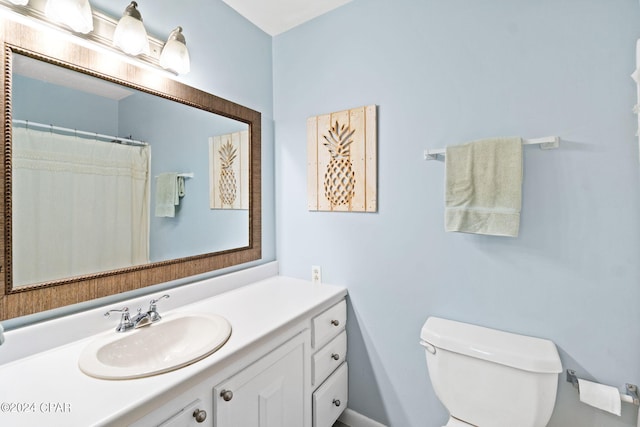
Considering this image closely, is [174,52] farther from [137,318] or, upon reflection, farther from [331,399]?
[331,399]

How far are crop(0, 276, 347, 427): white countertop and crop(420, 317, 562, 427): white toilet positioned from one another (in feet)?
2.06

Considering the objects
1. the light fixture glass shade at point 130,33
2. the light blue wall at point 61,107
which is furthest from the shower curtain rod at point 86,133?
the light fixture glass shade at point 130,33

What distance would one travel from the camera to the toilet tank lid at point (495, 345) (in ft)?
3.45

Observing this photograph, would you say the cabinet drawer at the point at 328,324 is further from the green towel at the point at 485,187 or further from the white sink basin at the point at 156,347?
the green towel at the point at 485,187

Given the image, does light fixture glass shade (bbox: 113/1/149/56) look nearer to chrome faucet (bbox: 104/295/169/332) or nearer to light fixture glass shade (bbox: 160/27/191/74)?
light fixture glass shade (bbox: 160/27/191/74)

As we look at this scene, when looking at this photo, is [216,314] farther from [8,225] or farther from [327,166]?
[327,166]

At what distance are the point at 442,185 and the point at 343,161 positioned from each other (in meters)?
0.55

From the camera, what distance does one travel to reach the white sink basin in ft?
2.80

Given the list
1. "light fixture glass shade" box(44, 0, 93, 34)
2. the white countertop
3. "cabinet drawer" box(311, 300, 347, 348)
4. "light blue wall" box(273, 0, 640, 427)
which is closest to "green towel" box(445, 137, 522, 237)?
"light blue wall" box(273, 0, 640, 427)

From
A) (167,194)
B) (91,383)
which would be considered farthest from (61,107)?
(91,383)

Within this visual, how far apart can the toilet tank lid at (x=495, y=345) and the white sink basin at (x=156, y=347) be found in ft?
2.88

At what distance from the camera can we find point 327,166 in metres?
1.71

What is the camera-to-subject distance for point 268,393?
1.14 m

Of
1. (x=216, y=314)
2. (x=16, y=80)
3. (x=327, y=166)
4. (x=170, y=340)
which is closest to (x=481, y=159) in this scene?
(x=327, y=166)
